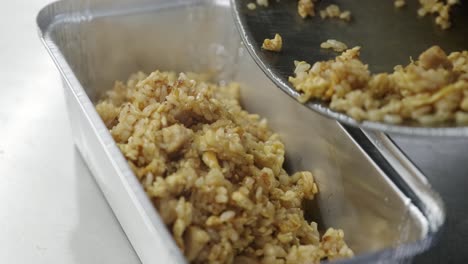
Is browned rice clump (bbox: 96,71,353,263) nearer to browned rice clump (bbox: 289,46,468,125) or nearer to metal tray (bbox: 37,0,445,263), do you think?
metal tray (bbox: 37,0,445,263)

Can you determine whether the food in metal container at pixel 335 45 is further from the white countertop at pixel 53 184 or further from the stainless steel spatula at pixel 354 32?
the white countertop at pixel 53 184

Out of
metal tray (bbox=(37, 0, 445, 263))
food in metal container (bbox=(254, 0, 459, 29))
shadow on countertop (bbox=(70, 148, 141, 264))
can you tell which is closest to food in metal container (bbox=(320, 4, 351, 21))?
food in metal container (bbox=(254, 0, 459, 29))

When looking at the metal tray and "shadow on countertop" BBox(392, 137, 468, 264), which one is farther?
"shadow on countertop" BBox(392, 137, 468, 264)

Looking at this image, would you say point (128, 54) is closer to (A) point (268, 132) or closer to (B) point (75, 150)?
(B) point (75, 150)

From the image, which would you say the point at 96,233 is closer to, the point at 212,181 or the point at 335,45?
the point at 212,181

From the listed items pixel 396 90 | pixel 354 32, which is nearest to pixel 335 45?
pixel 354 32

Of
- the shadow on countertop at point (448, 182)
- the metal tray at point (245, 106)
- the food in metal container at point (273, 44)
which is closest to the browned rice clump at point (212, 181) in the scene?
the metal tray at point (245, 106)

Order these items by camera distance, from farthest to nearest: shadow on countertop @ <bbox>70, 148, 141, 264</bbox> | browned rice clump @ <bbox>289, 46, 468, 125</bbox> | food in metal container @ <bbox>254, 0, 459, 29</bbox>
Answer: food in metal container @ <bbox>254, 0, 459, 29</bbox> < shadow on countertop @ <bbox>70, 148, 141, 264</bbox> < browned rice clump @ <bbox>289, 46, 468, 125</bbox>
